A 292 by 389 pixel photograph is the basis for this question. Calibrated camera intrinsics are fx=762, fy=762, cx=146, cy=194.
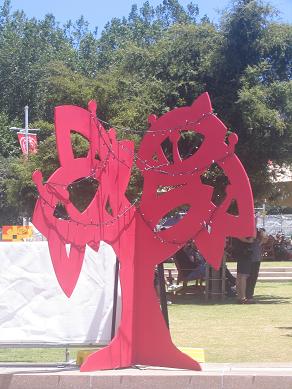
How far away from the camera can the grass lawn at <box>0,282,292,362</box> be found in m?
9.94

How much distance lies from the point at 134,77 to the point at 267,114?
3.51 metres

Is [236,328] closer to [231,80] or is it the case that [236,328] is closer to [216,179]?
[216,179]

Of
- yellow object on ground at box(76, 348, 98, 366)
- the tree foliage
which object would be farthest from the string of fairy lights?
the tree foliage

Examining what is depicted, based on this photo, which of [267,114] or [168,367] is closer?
[168,367]

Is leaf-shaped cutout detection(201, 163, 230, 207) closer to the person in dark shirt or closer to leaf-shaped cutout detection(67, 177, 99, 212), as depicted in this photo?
the person in dark shirt

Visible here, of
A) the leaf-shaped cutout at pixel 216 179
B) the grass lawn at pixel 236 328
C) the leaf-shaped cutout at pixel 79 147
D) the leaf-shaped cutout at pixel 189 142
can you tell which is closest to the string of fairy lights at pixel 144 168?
the grass lawn at pixel 236 328

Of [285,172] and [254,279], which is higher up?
[285,172]

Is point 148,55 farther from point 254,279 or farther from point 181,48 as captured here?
point 254,279

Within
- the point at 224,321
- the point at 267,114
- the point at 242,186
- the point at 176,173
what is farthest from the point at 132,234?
the point at 267,114

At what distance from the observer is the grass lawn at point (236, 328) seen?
9.96m

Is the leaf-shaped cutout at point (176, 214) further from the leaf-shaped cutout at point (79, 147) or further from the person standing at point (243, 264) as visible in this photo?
the leaf-shaped cutout at point (79, 147)

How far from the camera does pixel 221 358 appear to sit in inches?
380

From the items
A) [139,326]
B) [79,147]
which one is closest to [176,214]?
[79,147]

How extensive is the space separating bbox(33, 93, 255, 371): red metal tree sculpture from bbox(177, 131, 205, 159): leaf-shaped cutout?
6334mm
